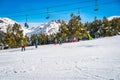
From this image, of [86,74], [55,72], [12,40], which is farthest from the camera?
[12,40]

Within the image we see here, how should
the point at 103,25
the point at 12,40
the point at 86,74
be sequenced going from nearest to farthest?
the point at 86,74
the point at 12,40
the point at 103,25

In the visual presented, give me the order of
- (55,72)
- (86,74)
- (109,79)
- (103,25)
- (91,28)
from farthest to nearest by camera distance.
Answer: (91,28) < (103,25) < (55,72) < (86,74) < (109,79)

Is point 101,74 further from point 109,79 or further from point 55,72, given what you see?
point 55,72

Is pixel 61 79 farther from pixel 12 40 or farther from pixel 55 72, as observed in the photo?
pixel 12 40

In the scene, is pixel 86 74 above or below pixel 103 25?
below

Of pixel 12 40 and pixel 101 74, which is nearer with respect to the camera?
pixel 101 74

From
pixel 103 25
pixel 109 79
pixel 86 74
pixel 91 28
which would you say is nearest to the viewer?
pixel 109 79

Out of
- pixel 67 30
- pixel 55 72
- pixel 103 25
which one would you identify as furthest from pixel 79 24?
pixel 55 72

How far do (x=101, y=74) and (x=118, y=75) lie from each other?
0.82 metres

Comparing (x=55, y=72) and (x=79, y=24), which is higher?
(x=79, y=24)

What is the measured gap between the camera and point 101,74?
10.1 metres

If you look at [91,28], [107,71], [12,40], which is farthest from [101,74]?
[91,28]

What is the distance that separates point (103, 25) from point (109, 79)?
79.9 m

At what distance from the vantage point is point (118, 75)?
962cm
